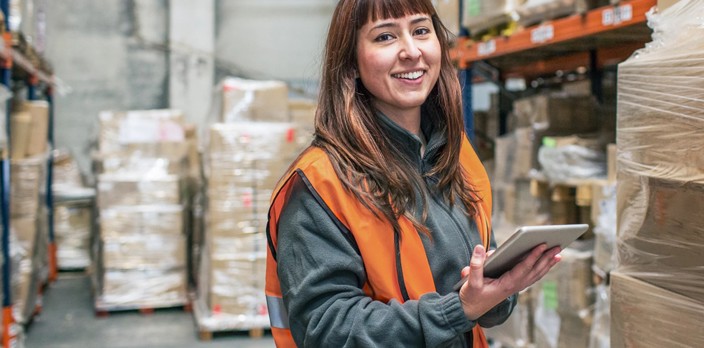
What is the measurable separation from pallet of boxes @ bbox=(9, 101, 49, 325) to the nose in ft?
15.8

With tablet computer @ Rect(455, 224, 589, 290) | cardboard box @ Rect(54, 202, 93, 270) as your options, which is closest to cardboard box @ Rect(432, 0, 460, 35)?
tablet computer @ Rect(455, 224, 589, 290)

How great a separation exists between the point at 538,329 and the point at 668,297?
2.57 meters

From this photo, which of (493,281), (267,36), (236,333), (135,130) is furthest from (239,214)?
(267,36)

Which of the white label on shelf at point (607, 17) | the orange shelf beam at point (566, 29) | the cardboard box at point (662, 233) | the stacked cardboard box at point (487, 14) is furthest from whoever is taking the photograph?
the stacked cardboard box at point (487, 14)

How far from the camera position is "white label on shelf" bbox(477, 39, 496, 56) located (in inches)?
181

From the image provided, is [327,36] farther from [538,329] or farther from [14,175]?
[14,175]

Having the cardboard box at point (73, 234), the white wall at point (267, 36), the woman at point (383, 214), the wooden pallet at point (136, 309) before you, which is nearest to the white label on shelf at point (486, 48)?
the woman at point (383, 214)

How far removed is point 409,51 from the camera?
1667mm

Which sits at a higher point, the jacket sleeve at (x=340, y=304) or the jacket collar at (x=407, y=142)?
the jacket collar at (x=407, y=142)

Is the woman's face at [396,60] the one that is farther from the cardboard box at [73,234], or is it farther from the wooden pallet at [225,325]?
the cardboard box at [73,234]

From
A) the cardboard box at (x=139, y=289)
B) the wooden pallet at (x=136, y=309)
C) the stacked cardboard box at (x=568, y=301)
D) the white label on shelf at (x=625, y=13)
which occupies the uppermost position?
the white label on shelf at (x=625, y=13)

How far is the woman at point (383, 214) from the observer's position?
4.89 feet

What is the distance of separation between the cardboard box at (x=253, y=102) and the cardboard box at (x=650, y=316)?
451 cm

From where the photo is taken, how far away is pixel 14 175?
20.0ft
